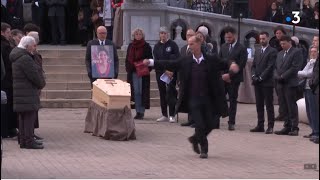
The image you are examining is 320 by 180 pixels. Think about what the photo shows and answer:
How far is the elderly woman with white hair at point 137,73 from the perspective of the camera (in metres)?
19.7

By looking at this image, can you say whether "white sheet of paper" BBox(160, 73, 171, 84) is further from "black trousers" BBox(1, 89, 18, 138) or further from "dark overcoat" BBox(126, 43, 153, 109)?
"black trousers" BBox(1, 89, 18, 138)

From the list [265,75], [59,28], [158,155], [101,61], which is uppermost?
[101,61]

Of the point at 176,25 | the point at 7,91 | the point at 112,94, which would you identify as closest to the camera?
the point at 7,91

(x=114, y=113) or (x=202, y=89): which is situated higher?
(x=202, y=89)

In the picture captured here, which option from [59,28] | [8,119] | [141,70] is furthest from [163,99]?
[59,28]

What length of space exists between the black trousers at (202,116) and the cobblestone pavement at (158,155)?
1.10ft

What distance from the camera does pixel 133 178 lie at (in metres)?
12.8

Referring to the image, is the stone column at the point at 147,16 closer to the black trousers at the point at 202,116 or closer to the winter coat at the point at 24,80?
the winter coat at the point at 24,80

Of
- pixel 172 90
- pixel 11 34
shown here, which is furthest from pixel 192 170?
pixel 172 90

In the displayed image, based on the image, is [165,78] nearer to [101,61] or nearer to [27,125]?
[101,61]

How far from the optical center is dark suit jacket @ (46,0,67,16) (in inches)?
1064

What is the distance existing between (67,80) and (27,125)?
25.6 ft

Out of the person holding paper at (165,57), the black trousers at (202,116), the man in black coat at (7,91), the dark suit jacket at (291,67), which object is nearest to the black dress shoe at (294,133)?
the dark suit jacket at (291,67)

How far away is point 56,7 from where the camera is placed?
2706 cm
